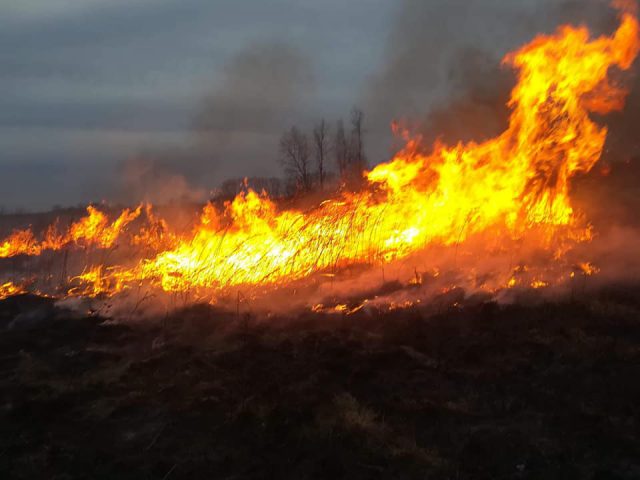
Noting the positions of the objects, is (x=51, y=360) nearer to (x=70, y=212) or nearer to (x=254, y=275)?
(x=254, y=275)

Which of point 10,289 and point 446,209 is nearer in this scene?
point 446,209

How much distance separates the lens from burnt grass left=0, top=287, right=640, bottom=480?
710 centimetres

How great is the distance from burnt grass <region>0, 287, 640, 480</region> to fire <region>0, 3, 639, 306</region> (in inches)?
121

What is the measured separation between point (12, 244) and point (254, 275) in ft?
65.5

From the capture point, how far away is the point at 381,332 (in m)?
11.5

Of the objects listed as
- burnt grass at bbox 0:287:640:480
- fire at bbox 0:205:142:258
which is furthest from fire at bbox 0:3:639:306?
fire at bbox 0:205:142:258

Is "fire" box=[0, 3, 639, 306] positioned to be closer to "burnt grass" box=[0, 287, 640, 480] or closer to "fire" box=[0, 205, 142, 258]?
"burnt grass" box=[0, 287, 640, 480]

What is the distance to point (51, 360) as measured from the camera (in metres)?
11.7

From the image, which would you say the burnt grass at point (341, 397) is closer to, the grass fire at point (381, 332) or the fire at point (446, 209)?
the grass fire at point (381, 332)

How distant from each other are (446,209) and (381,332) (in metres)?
5.55

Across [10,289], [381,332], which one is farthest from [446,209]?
[10,289]

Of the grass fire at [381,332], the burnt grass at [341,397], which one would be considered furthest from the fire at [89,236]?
the burnt grass at [341,397]

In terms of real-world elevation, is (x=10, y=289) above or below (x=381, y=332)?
above

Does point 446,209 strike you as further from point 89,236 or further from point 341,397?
point 89,236
